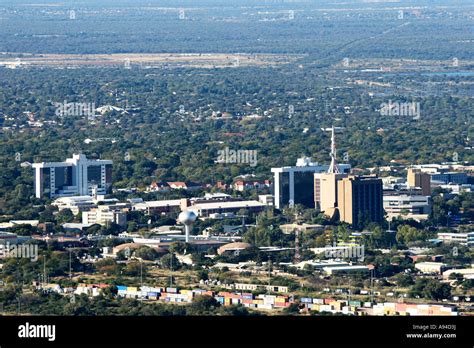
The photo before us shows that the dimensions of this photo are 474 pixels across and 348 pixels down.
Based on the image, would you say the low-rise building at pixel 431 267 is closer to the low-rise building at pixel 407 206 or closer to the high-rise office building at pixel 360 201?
the high-rise office building at pixel 360 201

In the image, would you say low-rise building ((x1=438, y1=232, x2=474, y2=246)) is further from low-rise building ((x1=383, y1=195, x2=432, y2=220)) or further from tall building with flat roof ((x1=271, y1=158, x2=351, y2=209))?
tall building with flat roof ((x1=271, y1=158, x2=351, y2=209))

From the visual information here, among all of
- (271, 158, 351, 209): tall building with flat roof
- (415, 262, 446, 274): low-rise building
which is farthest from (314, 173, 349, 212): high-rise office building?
(415, 262, 446, 274): low-rise building

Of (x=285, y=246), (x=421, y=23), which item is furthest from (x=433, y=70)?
(x=285, y=246)

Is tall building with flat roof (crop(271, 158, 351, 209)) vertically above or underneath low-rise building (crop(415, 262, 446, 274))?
underneath

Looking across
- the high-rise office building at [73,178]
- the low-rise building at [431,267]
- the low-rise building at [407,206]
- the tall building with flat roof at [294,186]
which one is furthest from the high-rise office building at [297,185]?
the low-rise building at [431,267]

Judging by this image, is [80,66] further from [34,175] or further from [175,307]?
[175,307]

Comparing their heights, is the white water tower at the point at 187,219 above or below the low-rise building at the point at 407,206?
above
